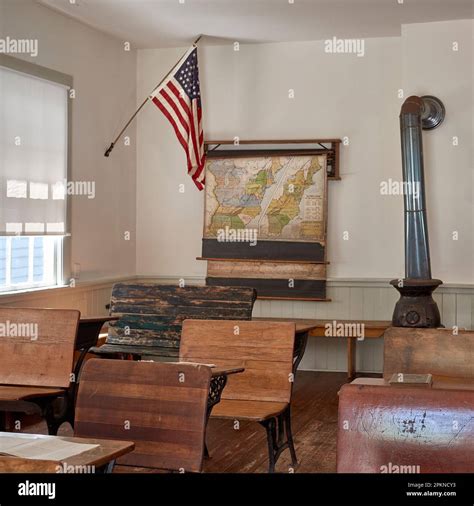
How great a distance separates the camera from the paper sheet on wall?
2.61 m

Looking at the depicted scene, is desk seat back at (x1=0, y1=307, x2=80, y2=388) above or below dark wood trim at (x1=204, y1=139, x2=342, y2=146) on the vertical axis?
below

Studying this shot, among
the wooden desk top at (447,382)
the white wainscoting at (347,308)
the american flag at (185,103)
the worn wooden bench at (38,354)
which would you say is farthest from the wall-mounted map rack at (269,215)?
the wooden desk top at (447,382)

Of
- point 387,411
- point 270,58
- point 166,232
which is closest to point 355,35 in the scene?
point 270,58

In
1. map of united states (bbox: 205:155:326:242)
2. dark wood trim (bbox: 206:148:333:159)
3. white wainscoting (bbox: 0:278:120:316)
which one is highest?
dark wood trim (bbox: 206:148:333:159)

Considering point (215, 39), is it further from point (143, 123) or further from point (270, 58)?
point (143, 123)

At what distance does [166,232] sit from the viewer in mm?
9945

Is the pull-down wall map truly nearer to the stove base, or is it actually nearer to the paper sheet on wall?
the stove base

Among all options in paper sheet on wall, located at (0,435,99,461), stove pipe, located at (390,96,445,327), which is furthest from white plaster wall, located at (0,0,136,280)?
paper sheet on wall, located at (0,435,99,461)

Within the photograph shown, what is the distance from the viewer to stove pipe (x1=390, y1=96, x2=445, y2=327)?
7930mm

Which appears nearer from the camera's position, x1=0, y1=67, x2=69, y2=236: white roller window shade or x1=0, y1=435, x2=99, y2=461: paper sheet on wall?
x1=0, y1=435, x2=99, y2=461: paper sheet on wall

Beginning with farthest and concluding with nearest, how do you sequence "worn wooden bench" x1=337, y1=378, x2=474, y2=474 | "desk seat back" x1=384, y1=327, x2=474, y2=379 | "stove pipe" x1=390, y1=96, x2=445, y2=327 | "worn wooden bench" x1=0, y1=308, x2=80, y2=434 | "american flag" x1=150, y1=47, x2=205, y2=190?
"american flag" x1=150, y1=47, x2=205, y2=190 → "stove pipe" x1=390, y1=96, x2=445, y2=327 → "worn wooden bench" x1=0, y1=308, x2=80, y2=434 → "desk seat back" x1=384, y1=327, x2=474, y2=379 → "worn wooden bench" x1=337, y1=378, x2=474, y2=474

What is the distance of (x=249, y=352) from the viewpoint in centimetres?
498

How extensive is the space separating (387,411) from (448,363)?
5.33 feet

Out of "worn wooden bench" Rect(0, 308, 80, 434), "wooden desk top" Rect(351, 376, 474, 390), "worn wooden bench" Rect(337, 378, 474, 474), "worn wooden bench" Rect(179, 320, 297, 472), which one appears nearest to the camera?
"worn wooden bench" Rect(337, 378, 474, 474)
